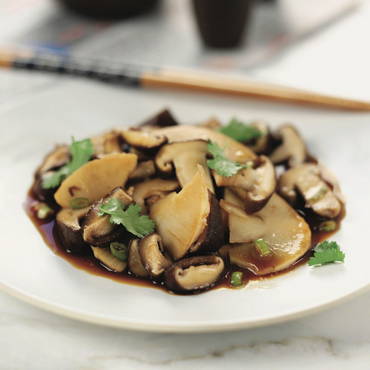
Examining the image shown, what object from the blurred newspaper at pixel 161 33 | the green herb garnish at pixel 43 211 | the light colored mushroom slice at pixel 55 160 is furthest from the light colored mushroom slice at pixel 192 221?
the blurred newspaper at pixel 161 33

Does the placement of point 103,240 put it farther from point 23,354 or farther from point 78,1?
point 78,1

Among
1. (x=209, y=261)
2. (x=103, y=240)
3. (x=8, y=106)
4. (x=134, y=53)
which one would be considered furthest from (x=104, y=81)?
(x=209, y=261)

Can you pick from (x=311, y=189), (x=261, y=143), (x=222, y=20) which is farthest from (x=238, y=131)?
(x=222, y=20)

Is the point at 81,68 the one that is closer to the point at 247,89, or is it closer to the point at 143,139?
the point at 247,89

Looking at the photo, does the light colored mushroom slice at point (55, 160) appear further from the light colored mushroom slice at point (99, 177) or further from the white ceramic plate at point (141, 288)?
the light colored mushroom slice at point (99, 177)

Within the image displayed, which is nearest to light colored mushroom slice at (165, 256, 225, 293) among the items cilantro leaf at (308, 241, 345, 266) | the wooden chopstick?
cilantro leaf at (308, 241, 345, 266)
